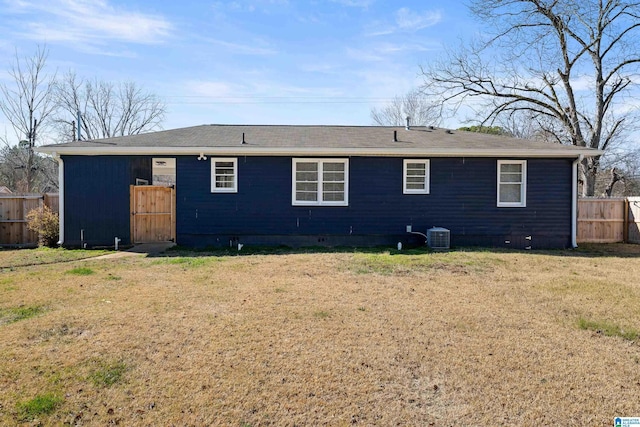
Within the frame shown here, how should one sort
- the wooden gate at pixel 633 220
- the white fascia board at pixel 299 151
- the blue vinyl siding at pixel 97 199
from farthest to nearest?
the wooden gate at pixel 633 220, the blue vinyl siding at pixel 97 199, the white fascia board at pixel 299 151

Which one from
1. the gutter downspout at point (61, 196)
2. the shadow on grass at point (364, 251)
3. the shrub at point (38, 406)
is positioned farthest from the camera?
the gutter downspout at point (61, 196)

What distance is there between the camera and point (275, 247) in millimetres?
10594

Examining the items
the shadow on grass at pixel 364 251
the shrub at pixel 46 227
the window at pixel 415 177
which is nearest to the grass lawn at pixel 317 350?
the shadow on grass at pixel 364 251

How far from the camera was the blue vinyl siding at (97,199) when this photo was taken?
424 inches

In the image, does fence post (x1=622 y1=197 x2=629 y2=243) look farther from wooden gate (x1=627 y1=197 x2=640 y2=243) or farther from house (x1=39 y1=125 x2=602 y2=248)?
house (x1=39 y1=125 x2=602 y2=248)

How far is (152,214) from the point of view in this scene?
11516 millimetres

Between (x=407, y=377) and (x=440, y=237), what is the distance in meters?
7.67

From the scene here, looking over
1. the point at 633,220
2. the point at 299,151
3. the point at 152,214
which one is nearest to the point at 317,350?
the point at 299,151

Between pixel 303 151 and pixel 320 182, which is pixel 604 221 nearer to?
pixel 320 182

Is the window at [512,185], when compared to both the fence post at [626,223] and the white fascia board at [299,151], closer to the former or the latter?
the white fascia board at [299,151]

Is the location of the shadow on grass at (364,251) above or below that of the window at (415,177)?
below

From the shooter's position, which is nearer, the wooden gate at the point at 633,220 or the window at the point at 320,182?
the window at the point at 320,182

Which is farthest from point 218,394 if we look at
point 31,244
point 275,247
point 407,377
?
point 31,244

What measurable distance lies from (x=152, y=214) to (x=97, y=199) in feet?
4.95
